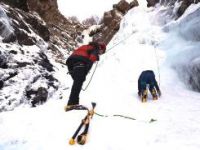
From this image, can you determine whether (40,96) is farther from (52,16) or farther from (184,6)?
(52,16)

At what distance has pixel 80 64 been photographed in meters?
7.71

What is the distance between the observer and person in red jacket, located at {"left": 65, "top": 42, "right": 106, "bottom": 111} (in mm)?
7555

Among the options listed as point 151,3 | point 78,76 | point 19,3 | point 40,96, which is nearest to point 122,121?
point 78,76

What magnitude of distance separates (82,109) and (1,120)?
1.74 m

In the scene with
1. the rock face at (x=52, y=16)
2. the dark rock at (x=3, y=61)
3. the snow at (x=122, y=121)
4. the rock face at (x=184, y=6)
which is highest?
the rock face at (x=52, y=16)

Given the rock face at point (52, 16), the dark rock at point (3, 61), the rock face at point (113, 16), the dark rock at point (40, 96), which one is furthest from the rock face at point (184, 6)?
the rock face at point (52, 16)

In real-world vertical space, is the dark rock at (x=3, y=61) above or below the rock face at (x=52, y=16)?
below

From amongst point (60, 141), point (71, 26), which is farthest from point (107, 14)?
point (71, 26)

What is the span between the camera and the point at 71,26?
90.4 m

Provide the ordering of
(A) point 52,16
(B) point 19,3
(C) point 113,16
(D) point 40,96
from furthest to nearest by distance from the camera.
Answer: (A) point 52,16, (C) point 113,16, (B) point 19,3, (D) point 40,96

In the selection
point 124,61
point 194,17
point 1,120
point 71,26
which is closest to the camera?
point 1,120

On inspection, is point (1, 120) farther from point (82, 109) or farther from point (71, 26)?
point (71, 26)

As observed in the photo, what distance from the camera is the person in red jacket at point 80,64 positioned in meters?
7.55

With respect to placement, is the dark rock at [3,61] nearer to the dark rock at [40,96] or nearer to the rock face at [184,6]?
the dark rock at [40,96]
